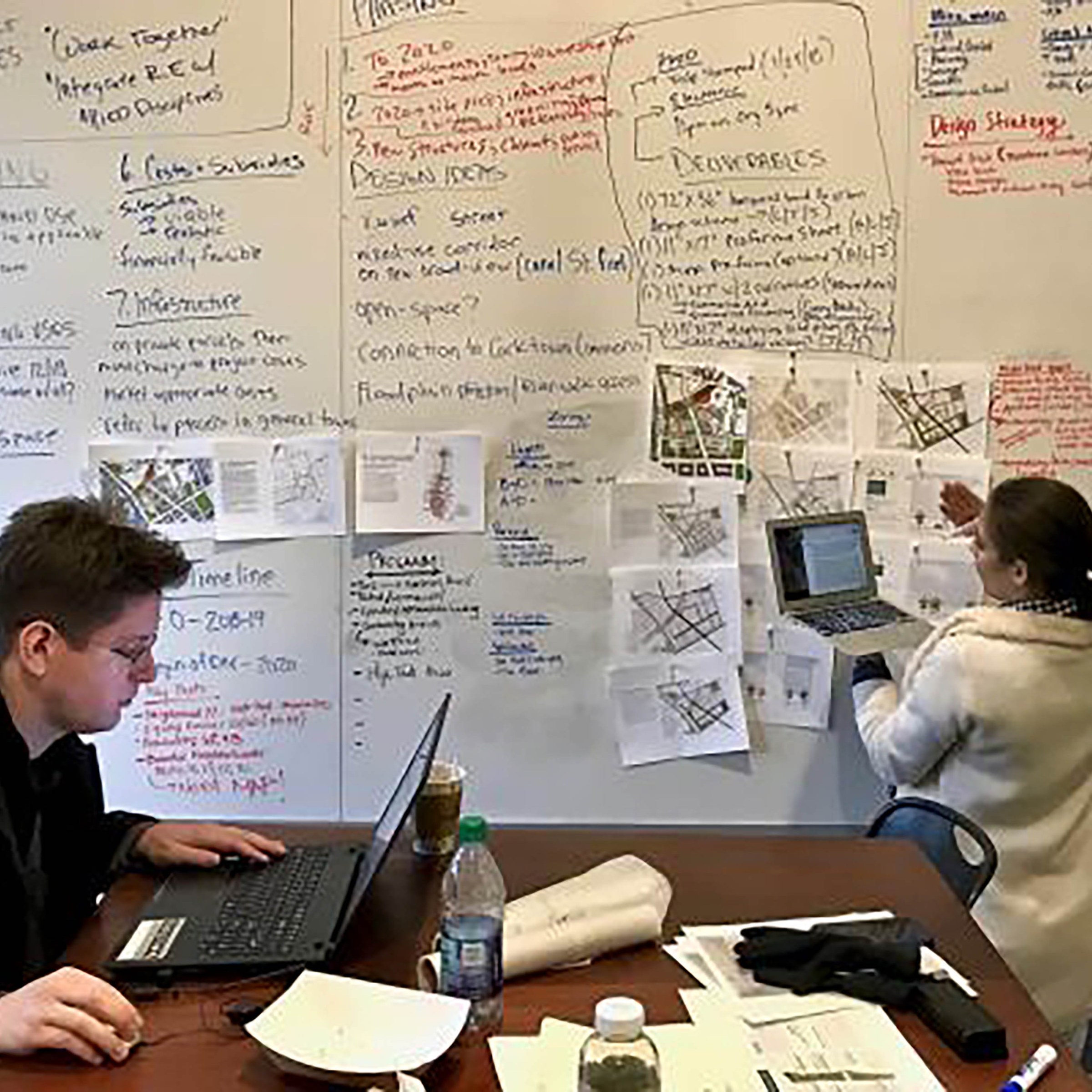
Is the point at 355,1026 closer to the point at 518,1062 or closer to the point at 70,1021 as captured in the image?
the point at 518,1062

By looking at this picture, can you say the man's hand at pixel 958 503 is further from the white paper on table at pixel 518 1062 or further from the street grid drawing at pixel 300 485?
the white paper on table at pixel 518 1062

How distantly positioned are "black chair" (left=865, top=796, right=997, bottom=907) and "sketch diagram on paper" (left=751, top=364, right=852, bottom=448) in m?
0.91

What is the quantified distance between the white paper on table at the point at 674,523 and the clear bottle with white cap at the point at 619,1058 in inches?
74.3

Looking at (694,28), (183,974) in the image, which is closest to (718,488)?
(694,28)

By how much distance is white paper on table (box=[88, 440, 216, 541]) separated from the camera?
3404 millimetres

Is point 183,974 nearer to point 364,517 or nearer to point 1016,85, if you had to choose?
point 364,517

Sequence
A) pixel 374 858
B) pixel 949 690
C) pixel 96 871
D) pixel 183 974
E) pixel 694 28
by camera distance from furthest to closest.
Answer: pixel 694 28 → pixel 949 690 → pixel 96 871 → pixel 374 858 → pixel 183 974

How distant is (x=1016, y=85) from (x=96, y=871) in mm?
2281

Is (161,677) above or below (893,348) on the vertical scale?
below

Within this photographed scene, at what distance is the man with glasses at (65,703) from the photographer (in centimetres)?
216

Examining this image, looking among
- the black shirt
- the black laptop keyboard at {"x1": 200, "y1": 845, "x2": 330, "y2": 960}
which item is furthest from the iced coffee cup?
the black shirt

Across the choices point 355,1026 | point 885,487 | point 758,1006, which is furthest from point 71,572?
point 885,487

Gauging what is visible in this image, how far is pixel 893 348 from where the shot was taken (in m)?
3.36

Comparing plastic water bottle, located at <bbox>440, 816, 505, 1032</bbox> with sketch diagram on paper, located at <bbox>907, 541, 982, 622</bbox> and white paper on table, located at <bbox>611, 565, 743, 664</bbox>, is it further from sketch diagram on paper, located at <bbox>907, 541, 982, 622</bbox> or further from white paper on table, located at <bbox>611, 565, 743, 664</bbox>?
sketch diagram on paper, located at <bbox>907, 541, 982, 622</bbox>
